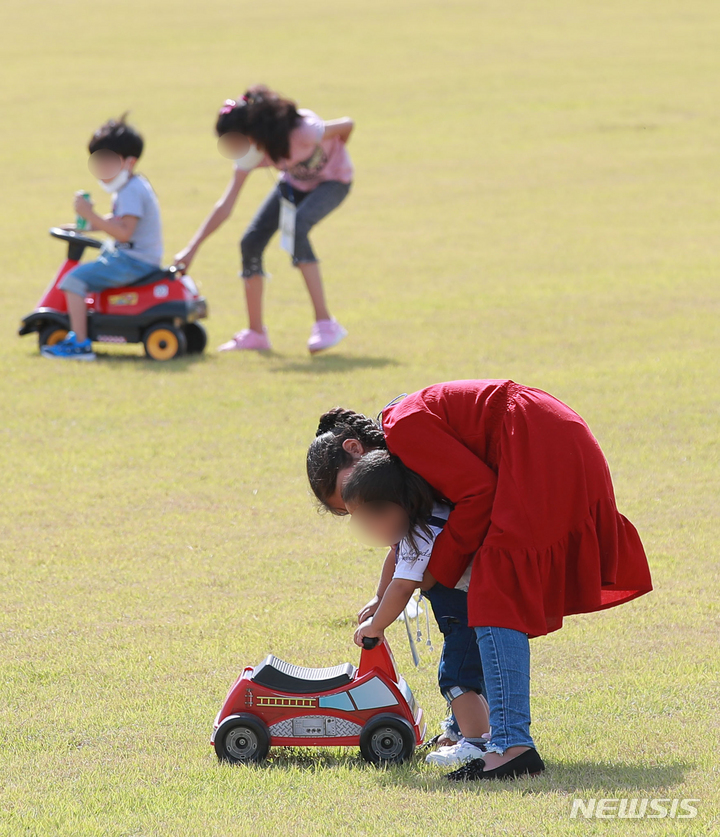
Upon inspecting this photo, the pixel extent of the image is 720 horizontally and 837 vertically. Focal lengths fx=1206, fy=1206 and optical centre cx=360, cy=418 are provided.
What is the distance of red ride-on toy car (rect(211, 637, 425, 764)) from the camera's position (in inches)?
129

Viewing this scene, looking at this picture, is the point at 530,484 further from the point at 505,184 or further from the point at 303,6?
the point at 303,6

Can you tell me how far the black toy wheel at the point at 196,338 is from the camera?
9.08 metres

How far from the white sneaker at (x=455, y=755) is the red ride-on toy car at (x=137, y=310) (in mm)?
5875

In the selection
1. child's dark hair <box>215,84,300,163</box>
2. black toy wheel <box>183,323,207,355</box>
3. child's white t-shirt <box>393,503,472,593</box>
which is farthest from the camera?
black toy wheel <box>183,323,207,355</box>

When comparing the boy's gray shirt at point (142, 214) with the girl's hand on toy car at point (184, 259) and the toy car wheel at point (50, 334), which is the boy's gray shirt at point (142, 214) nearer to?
the girl's hand on toy car at point (184, 259)

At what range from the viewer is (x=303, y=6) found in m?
40.0

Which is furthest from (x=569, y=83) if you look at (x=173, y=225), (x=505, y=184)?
(x=173, y=225)

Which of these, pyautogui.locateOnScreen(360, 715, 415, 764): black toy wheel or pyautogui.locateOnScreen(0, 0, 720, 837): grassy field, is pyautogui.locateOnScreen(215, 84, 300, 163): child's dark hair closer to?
pyautogui.locateOnScreen(0, 0, 720, 837): grassy field

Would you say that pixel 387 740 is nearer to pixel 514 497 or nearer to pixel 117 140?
pixel 514 497

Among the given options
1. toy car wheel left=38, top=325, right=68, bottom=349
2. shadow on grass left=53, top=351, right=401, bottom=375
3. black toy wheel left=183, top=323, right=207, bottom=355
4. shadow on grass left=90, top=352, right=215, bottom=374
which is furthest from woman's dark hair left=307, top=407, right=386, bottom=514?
toy car wheel left=38, top=325, right=68, bottom=349

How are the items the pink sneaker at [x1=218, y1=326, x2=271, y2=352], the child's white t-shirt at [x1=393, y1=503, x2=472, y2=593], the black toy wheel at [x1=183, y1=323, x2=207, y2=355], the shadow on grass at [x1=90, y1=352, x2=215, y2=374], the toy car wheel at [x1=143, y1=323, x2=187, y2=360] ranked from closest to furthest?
the child's white t-shirt at [x1=393, y1=503, x2=472, y2=593] → the shadow on grass at [x1=90, y1=352, x2=215, y2=374] → the toy car wheel at [x1=143, y1=323, x2=187, y2=360] → the black toy wheel at [x1=183, y1=323, x2=207, y2=355] → the pink sneaker at [x1=218, y1=326, x2=271, y2=352]

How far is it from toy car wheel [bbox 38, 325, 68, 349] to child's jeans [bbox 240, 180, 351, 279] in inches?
56.3

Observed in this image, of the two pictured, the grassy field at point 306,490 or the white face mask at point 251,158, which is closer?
the grassy field at point 306,490

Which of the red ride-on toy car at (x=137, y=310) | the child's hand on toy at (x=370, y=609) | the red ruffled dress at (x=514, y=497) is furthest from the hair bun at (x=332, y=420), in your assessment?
the red ride-on toy car at (x=137, y=310)
